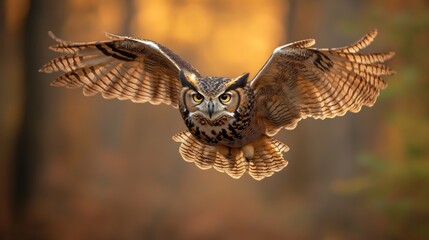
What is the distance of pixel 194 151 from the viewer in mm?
3695

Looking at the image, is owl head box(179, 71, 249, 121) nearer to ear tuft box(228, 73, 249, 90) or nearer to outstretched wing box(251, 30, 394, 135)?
ear tuft box(228, 73, 249, 90)

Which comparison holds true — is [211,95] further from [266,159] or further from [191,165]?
[191,165]

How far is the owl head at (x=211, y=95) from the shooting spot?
2773 mm

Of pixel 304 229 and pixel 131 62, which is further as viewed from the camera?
pixel 304 229

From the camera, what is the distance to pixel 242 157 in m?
3.60

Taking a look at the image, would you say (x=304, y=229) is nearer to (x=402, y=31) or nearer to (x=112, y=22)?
(x=402, y=31)

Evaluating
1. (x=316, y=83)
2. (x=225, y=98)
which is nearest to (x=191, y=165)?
(x=316, y=83)

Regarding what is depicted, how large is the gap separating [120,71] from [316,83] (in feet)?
3.42

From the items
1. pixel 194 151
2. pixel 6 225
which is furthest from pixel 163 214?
pixel 194 151

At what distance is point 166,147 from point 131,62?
915 centimetres

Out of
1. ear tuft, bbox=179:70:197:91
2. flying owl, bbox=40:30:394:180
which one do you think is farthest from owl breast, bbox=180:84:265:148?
ear tuft, bbox=179:70:197:91

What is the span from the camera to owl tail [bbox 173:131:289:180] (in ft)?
11.8

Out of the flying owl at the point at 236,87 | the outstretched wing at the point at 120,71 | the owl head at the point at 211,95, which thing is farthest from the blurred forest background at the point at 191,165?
the owl head at the point at 211,95

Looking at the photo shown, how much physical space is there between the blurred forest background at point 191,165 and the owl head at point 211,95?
12.5ft
